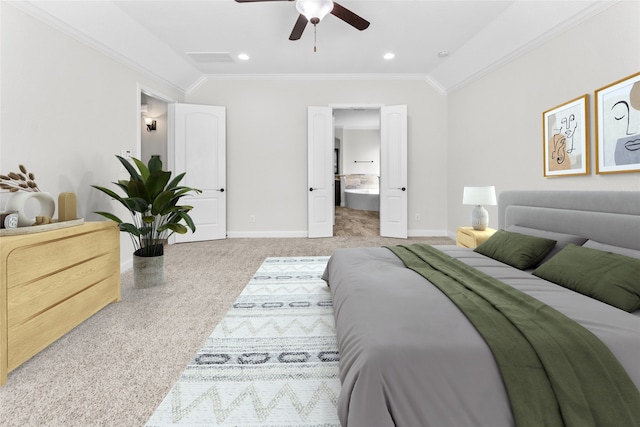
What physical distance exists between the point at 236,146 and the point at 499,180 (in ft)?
13.9

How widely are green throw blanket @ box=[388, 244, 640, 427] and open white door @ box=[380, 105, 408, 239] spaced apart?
13.6 ft

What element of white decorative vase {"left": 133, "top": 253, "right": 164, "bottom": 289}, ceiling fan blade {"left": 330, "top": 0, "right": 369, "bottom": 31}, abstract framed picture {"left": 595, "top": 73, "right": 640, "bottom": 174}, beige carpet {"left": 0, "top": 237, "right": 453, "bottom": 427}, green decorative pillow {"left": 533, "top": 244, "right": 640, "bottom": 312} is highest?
ceiling fan blade {"left": 330, "top": 0, "right": 369, "bottom": 31}

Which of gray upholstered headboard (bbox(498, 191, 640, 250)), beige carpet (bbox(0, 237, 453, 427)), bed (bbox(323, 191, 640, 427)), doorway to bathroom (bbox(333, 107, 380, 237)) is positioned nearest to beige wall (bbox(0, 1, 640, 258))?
gray upholstered headboard (bbox(498, 191, 640, 250))

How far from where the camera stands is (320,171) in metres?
5.35

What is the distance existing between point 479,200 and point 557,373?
8.52 feet

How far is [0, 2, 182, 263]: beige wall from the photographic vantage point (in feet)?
7.49

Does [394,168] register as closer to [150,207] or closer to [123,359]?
[150,207]

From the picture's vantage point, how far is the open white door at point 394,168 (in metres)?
5.25

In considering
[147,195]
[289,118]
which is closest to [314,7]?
[147,195]

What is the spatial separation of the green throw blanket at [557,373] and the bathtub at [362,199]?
26.7 feet

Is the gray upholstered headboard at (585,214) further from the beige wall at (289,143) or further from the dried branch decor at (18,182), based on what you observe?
the dried branch decor at (18,182)

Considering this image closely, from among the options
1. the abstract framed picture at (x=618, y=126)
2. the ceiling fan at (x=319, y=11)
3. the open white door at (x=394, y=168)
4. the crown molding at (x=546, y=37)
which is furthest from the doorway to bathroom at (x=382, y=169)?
the abstract framed picture at (x=618, y=126)

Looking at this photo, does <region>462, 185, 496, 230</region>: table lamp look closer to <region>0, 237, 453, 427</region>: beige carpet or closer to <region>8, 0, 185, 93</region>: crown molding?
<region>0, 237, 453, 427</region>: beige carpet

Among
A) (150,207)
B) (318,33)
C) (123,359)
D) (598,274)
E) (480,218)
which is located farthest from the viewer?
(318,33)
